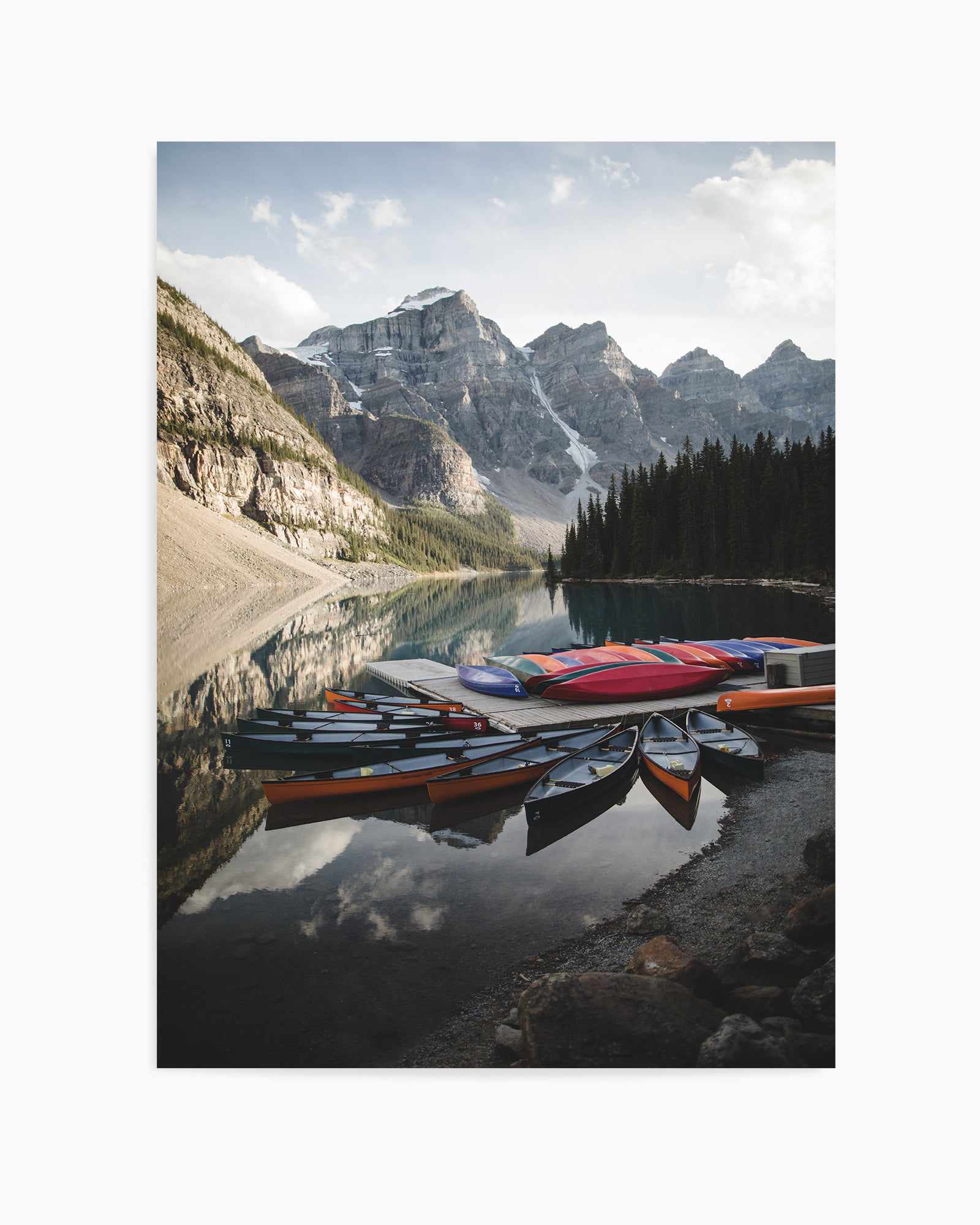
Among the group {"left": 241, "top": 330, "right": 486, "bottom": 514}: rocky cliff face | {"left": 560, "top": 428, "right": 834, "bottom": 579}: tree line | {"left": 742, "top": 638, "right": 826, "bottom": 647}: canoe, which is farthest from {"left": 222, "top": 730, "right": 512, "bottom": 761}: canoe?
{"left": 241, "top": 330, "right": 486, "bottom": 514}: rocky cliff face

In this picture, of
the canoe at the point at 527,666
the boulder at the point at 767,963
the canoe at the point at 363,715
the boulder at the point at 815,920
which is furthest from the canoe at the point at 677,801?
the canoe at the point at 527,666

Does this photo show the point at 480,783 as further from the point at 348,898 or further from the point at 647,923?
the point at 647,923

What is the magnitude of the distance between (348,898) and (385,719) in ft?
15.7

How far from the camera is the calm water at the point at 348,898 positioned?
158 inches

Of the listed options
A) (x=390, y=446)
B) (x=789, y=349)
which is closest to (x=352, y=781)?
(x=789, y=349)

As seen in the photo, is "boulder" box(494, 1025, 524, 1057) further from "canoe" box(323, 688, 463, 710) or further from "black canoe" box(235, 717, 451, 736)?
"canoe" box(323, 688, 463, 710)

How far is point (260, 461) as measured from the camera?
266 feet

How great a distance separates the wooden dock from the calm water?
2.90 m

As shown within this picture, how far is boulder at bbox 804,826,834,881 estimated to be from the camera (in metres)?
5.22

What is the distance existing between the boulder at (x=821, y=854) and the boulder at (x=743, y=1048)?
1876 millimetres

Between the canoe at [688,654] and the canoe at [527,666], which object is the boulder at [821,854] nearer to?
the canoe at [527,666]
